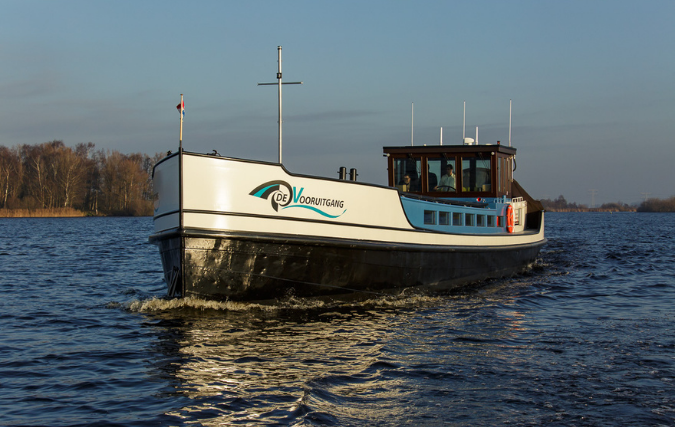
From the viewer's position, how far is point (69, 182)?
7538 cm

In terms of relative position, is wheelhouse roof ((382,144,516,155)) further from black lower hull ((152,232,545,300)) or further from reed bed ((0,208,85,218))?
reed bed ((0,208,85,218))

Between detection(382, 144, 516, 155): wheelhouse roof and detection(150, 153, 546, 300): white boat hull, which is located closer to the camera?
detection(150, 153, 546, 300): white boat hull

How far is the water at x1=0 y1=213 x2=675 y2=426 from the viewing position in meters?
5.36

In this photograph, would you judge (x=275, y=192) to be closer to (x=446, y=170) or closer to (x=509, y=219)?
(x=446, y=170)

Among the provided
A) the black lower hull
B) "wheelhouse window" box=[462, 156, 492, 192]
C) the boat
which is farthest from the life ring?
the black lower hull

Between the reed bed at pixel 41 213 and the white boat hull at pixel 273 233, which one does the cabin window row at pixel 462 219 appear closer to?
the white boat hull at pixel 273 233

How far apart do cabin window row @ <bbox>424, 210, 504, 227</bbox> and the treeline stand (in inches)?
2727

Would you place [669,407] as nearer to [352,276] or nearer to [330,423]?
[330,423]

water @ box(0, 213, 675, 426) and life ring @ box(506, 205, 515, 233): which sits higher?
life ring @ box(506, 205, 515, 233)

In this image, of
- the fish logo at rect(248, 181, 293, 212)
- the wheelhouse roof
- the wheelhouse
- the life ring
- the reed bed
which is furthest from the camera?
the reed bed

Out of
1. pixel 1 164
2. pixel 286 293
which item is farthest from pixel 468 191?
pixel 1 164

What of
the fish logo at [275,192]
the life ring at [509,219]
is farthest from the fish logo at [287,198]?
the life ring at [509,219]

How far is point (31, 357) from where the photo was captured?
7.19m

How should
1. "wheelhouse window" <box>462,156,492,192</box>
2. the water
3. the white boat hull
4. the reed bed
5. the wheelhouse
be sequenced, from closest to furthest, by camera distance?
the water, the white boat hull, the wheelhouse, "wheelhouse window" <box>462,156,492,192</box>, the reed bed
